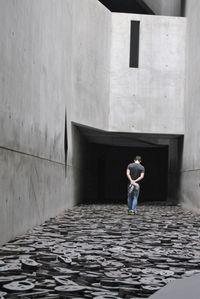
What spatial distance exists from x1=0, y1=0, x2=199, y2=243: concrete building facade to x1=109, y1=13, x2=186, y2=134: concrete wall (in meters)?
0.04

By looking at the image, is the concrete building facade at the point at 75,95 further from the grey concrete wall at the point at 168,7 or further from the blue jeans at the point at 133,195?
the blue jeans at the point at 133,195

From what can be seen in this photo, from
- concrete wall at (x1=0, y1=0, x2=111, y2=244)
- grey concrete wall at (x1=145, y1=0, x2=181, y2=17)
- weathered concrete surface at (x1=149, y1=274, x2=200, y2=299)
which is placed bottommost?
weathered concrete surface at (x1=149, y1=274, x2=200, y2=299)

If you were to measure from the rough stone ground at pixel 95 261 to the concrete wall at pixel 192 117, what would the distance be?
575 cm

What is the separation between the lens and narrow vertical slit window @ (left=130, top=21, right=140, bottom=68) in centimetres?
1709

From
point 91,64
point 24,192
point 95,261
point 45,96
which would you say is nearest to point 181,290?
point 95,261

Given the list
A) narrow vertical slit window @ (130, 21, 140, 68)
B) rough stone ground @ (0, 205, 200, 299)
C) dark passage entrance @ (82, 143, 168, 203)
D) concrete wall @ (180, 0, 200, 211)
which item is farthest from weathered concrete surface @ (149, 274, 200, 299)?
dark passage entrance @ (82, 143, 168, 203)

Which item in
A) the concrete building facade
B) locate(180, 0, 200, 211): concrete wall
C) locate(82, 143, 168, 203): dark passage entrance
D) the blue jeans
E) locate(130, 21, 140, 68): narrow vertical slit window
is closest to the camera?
the concrete building facade

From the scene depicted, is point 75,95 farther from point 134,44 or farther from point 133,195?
point 134,44

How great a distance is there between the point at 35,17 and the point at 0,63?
8.42 ft

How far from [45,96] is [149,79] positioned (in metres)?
8.22

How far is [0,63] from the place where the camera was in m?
6.11

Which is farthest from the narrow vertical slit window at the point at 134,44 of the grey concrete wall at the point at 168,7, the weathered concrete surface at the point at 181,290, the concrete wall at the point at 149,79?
the weathered concrete surface at the point at 181,290

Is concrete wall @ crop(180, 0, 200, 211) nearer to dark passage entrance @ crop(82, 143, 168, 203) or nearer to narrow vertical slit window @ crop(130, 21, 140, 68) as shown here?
narrow vertical slit window @ crop(130, 21, 140, 68)

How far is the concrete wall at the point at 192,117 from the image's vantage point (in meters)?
14.4
